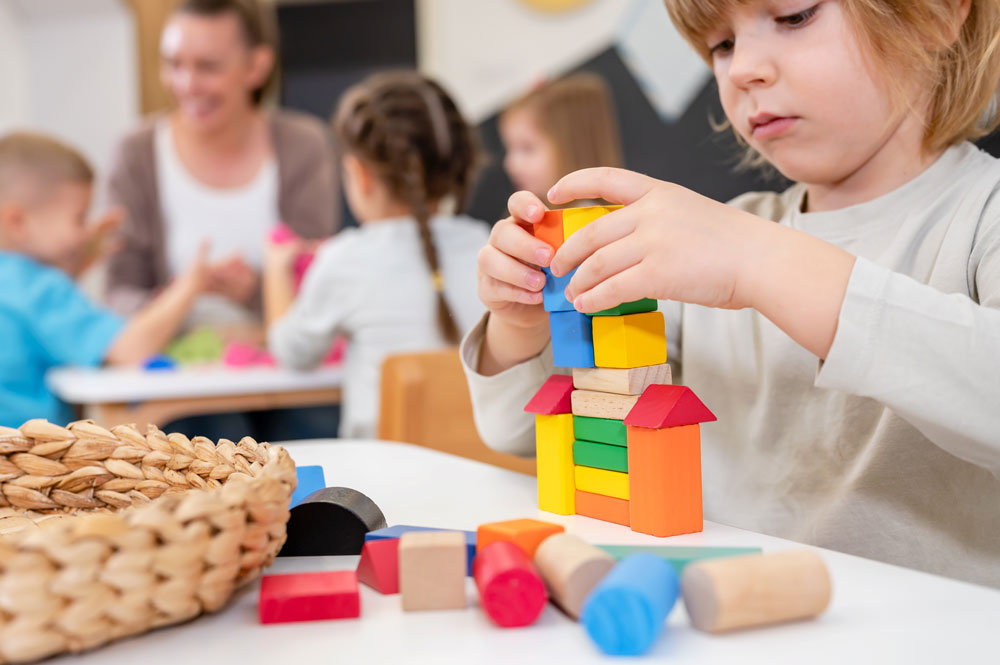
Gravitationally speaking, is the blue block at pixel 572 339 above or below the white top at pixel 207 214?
below

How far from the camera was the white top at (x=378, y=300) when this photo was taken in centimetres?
179

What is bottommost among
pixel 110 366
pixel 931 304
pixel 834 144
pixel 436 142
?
pixel 110 366

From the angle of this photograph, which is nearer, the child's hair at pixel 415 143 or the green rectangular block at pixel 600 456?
the green rectangular block at pixel 600 456

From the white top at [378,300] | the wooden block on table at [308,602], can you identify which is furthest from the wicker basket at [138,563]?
the white top at [378,300]

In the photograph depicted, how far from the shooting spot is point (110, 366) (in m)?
2.01

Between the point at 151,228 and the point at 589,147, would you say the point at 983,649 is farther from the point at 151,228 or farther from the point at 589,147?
the point at 589,147

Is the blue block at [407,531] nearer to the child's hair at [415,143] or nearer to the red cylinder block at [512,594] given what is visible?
the red cylinder block at [512,594]

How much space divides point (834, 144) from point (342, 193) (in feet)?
9.72

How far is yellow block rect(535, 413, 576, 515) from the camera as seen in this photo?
1.95 ft

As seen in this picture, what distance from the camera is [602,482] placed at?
57 cm

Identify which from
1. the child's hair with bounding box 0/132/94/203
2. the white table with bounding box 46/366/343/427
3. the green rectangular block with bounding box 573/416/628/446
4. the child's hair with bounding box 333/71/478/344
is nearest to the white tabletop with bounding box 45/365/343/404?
the white table with bounding box 46/366/343/427

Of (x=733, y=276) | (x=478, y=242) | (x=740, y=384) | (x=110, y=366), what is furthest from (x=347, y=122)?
(x=733, y=276)

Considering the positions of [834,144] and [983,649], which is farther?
[834,144]

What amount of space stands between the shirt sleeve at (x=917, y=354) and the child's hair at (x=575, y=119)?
2.47 m
